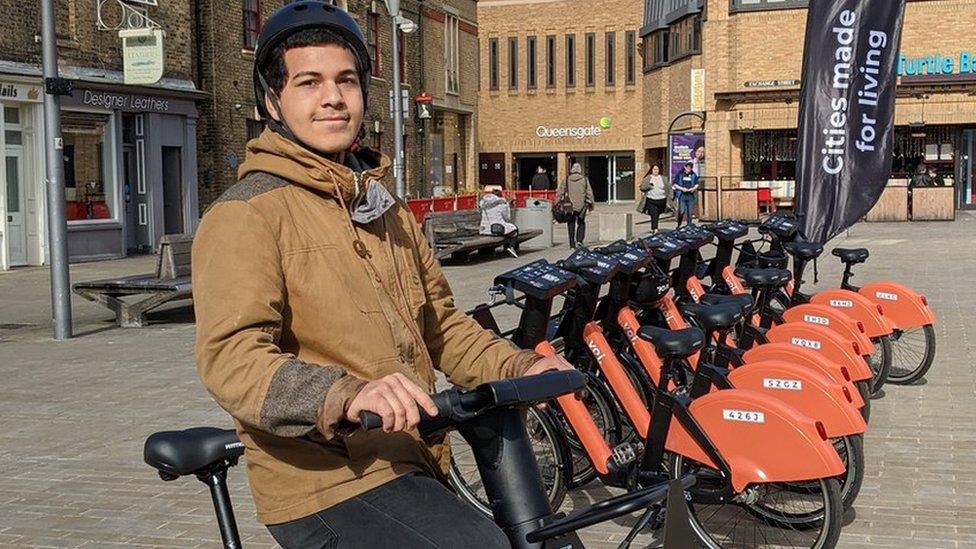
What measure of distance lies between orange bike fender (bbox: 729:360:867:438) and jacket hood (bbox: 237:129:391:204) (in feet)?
9.73

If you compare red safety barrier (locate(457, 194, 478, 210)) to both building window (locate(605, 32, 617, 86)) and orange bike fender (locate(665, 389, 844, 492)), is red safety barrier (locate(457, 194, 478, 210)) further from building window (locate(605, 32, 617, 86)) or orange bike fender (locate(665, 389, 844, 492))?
building window (locate(605, 32, 617, 86))

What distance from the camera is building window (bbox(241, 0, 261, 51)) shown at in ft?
84.9

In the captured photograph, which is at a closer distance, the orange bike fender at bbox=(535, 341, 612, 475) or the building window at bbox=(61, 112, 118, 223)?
the orange bike fender at bbox=(535, 341, 612, 475)

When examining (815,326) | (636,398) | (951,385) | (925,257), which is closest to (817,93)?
(951,385)

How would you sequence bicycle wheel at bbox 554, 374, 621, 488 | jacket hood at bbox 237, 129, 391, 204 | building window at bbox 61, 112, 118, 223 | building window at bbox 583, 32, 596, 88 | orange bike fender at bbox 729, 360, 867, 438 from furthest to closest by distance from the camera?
building window at bbox 583, 32, 596, 88
building window at bbox 61, 112, 118, 223
bicycle wheel at bbox 554, 374, 621, 488
orange bike fender at bbox 729, 360, 867, 438
jacket hood at bbox 237, 129, 391, 204

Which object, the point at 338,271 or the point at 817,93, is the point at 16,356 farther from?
the point at 338,271

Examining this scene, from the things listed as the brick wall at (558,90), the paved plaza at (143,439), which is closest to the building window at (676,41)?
the brick wall at (558,90)

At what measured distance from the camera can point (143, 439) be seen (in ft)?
22.3

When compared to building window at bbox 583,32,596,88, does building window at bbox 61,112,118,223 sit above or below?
below

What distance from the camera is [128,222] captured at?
22.6 meters

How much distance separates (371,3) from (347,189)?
3090cm

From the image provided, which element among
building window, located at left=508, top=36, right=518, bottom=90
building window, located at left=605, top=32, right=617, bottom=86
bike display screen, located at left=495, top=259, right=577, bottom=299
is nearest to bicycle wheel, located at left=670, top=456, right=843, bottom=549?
bike display screen, located at left=495, top=259, right=577, bottom=299

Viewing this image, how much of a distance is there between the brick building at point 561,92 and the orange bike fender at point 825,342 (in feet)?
143

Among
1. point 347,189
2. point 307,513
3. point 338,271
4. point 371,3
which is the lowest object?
point 307,513
